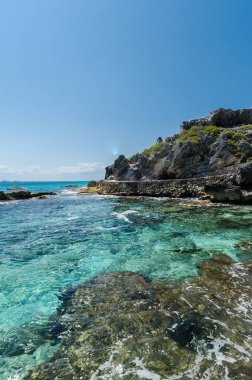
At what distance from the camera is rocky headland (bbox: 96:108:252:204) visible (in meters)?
31.0

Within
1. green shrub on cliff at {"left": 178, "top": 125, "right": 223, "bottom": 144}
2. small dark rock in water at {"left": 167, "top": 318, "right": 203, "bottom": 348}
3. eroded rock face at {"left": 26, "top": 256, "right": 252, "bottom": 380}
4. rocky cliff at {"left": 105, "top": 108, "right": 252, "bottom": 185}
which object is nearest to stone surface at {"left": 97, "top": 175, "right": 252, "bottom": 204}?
rocky cliff at {"left": 105, "top": 108, "right": 252, "bottom": 185}

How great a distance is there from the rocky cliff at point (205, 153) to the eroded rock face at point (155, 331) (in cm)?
3126

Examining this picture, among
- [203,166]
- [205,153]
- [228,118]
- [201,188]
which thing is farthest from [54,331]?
[228,118]

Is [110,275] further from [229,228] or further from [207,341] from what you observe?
[229,228]

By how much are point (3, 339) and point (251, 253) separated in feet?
34.3

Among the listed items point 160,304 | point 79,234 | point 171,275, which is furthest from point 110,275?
point 79,234

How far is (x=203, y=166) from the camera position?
46.2 metres

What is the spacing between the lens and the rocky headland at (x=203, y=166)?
102ft

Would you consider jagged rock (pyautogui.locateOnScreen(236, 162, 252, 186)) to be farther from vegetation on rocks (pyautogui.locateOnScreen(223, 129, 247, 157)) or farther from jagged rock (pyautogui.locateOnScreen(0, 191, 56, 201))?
jagged rock (pyautogui.locateOnScreen(0, 191, 56, 201))

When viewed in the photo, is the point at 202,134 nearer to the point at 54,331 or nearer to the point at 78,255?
the point at 78,255

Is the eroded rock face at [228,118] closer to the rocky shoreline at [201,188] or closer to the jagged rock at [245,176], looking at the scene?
the rocky shoreline at [201,188]

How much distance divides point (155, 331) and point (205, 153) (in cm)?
4504

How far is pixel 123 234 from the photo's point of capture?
17344 millimetres

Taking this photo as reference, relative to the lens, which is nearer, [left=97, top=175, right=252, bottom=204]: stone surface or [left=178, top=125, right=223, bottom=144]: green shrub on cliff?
[left=97, top=175, right=252, bottom=204]: stone surface
